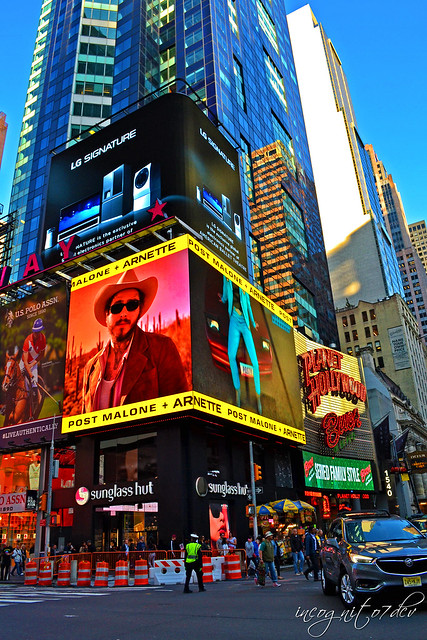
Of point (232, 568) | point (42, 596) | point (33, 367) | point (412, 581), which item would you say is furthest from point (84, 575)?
point (33, 367)

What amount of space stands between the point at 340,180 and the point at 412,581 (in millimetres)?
157628

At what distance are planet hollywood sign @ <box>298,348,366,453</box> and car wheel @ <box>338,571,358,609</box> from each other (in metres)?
36.3

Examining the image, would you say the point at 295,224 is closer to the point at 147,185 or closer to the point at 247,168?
the point at 247,168

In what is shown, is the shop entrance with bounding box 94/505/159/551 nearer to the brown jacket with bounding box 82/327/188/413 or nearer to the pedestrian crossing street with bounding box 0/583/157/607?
the brown jacket with bounding box 82/327/188/413

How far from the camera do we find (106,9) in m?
86.6

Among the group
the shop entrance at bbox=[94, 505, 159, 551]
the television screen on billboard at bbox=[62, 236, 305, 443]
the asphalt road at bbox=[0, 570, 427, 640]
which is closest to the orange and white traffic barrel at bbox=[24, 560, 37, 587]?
the shop entrance at bbox=[94, 505, 159, 551]

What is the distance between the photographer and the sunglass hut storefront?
4647 centimetres

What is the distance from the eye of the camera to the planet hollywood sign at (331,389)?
47.3m

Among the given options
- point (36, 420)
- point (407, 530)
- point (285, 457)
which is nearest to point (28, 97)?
point (36, 420)

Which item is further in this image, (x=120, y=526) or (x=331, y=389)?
(x=331, y=389)

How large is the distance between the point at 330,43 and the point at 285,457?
18962 centimetres

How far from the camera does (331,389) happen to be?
4944cm

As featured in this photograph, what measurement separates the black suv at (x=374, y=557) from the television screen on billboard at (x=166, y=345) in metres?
18.1

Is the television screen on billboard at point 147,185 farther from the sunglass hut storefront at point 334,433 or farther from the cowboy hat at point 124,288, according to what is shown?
the sunglass hut storefront at point 334,433
